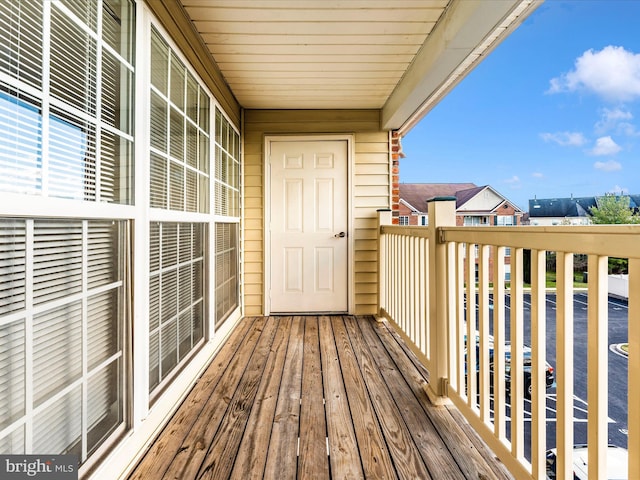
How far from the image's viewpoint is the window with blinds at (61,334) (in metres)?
0.86

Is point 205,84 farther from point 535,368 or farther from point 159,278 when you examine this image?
point 535,368

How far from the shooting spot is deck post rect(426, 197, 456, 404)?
5.91 feet

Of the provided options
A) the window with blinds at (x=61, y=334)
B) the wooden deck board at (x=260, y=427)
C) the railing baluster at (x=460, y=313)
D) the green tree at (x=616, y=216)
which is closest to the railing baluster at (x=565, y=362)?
the green tree at (x=616, y=216)

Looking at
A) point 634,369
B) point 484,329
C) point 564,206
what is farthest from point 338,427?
point 564,206

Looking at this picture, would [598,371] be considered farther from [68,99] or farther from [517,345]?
[68,99]

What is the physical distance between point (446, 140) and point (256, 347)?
81.4ft

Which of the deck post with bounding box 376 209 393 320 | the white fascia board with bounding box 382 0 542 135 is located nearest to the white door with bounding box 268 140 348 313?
the deck post with bounding box 376 209 393 320

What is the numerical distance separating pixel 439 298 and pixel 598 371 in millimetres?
980

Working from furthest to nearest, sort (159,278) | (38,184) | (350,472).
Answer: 1. (159,278)
2. (350,472)
3. (38,184)

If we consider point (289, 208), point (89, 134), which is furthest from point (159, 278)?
point (289, 208)

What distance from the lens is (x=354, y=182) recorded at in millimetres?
3664

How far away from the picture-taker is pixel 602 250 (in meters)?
A: 0.85

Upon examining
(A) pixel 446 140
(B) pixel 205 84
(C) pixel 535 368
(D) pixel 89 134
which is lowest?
(C) pixel 535 368

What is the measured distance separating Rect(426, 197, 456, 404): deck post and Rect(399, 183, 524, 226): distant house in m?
0.09
